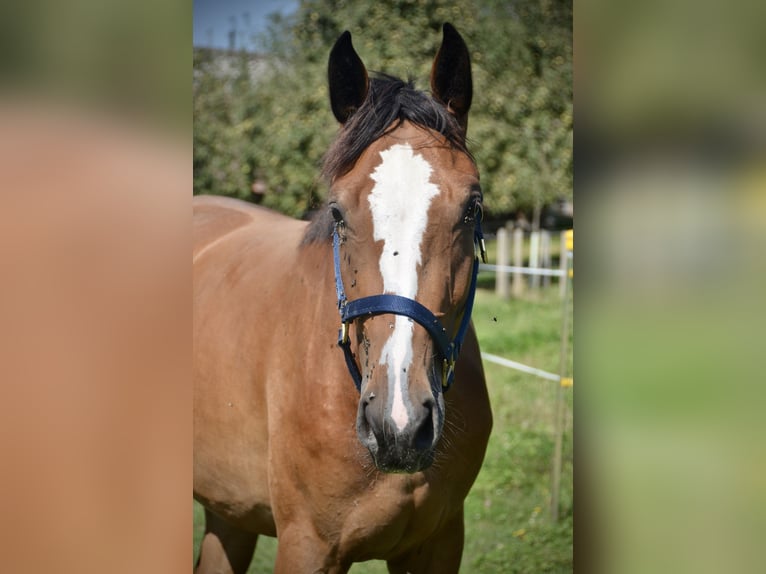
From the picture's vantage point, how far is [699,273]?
3.57 feet

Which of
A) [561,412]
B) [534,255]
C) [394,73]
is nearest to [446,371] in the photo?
[394,73]

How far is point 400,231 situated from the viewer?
3.95ft

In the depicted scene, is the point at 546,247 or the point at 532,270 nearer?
the point at 532,270

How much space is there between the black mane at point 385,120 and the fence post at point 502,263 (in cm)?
189

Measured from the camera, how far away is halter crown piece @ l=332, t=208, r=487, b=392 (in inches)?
46.3

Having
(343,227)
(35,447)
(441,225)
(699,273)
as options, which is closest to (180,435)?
(35,447)

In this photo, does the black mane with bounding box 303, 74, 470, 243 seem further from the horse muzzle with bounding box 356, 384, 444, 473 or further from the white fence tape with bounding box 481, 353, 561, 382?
the white fence tape with bounding box 481, 353, 561, 382

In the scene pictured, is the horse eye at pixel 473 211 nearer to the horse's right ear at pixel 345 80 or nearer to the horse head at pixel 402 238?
the horse head at pixel 402 238

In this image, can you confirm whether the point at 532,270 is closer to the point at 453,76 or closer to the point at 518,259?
the point at 518,259

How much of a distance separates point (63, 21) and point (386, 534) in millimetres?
1168

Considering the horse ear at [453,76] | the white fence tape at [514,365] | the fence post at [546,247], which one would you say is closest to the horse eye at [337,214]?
the horse ear at [453,76]

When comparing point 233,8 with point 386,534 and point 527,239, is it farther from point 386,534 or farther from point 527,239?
point 527,239

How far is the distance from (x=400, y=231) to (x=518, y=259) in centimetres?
264

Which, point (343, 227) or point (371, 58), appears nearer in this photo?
point (343, 227)
